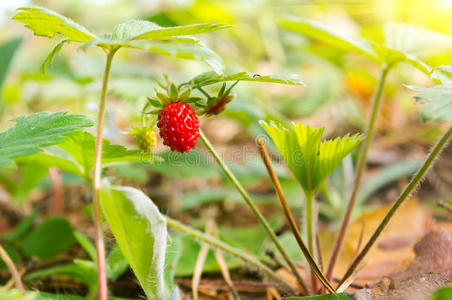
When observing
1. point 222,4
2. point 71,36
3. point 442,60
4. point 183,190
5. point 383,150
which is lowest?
point 183,190

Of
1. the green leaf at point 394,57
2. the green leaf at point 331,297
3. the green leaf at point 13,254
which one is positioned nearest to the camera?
the green leaf at point 331,297

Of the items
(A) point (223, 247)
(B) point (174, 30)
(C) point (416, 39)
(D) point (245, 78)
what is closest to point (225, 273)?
(A) point (223, 247)

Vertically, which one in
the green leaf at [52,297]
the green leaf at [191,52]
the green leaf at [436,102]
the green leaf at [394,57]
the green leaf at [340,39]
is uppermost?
the green leaf at [340,39]

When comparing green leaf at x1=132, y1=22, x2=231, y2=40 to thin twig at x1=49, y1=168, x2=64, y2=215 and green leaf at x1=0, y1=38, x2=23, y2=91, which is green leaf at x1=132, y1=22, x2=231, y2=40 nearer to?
green leaf at x1=0, y1=38, x2=23, y2=91

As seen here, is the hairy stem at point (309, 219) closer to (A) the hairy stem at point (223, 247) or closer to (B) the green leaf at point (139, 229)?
(A) the hairy stem at point (223, 247)

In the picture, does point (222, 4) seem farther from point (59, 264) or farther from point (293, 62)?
point (59, 264)

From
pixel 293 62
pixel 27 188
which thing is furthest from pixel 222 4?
pixel 27 188

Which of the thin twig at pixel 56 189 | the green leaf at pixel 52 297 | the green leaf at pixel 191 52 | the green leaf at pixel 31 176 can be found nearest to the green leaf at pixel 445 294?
the green leaf at pixel 191 52
